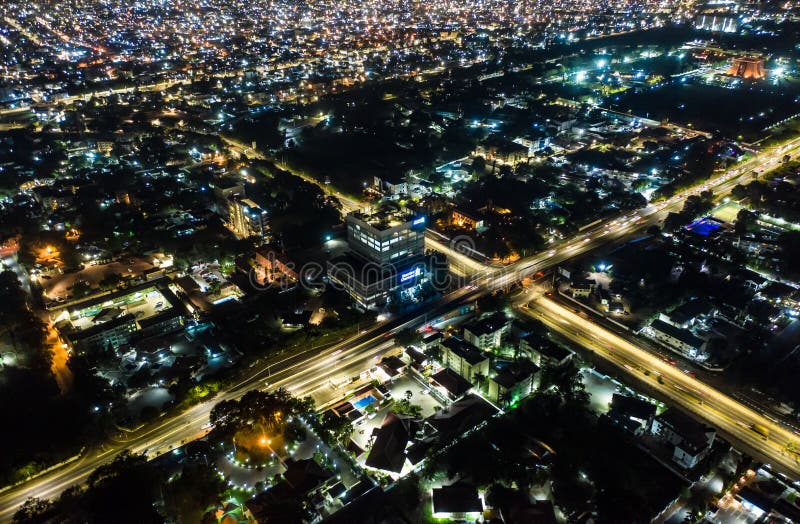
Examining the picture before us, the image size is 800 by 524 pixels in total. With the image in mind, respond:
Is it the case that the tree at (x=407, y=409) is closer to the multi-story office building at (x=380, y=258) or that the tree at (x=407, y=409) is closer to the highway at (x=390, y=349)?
the highway at (x=390, y=349)

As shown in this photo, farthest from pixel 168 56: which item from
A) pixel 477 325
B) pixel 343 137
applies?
pixel 477 325

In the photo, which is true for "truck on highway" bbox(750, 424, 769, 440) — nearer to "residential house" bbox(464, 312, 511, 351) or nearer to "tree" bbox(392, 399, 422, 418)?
"residential house" bbox(464, 312, 511, 351)

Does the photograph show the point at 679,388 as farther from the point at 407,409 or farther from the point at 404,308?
the point at 404,308

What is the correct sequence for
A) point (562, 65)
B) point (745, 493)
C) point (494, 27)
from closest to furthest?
point (745, 493), point (562, 65), point (494, 27)

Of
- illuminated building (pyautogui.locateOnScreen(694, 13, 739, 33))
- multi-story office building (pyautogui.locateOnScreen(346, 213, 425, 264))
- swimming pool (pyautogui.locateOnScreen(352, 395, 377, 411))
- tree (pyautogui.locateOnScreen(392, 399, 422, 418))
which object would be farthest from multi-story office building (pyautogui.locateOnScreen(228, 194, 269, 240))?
illuminated building (pyautogui.locateOnScreen(694, 13, 739, 33))

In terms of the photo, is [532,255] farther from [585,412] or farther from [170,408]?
[170,408]

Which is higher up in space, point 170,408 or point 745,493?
point 170,408

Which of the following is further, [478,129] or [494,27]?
[494,27]
